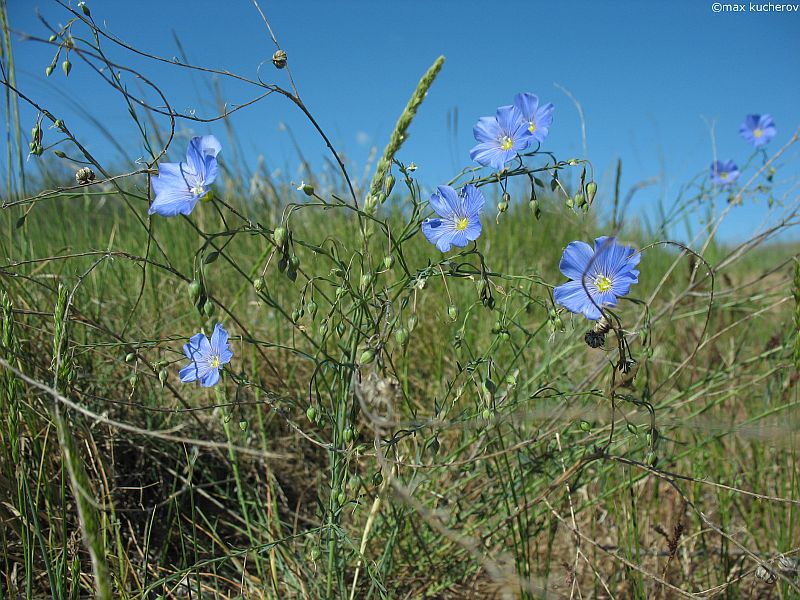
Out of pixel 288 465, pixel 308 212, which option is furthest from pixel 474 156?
pixel 308 212

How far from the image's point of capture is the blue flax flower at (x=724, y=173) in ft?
8.48

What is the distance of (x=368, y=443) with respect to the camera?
4.09 feet

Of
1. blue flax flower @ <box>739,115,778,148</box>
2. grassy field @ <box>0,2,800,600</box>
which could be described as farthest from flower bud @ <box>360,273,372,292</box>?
blue flax flower @ <box>739,115,778,148</box>

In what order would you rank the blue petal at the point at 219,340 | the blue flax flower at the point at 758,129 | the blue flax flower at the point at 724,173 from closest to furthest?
the blue petal at the point at 219,340
the blue flax flower at the point at 724,173
the blue flax flower at the point at 758,129

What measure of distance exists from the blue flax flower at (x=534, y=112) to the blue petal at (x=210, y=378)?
846mm

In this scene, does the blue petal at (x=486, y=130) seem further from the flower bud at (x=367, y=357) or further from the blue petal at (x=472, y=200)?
the flower bud at (x=367, y=357)

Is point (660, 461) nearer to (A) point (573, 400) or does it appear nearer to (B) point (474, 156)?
(A) point (573, 400)

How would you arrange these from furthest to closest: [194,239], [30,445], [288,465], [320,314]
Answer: [194,239], [320,314], [288,465], [30,445]

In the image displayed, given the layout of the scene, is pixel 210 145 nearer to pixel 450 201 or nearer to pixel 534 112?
pixel 450 201

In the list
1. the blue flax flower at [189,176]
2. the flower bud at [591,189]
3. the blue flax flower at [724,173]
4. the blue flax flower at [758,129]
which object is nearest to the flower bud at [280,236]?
the blue flax flower at [189,176]

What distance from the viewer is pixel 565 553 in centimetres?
187

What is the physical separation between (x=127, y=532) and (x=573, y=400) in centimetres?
138

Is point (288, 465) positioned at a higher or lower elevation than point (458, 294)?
lower

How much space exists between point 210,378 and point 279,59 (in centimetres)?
68
